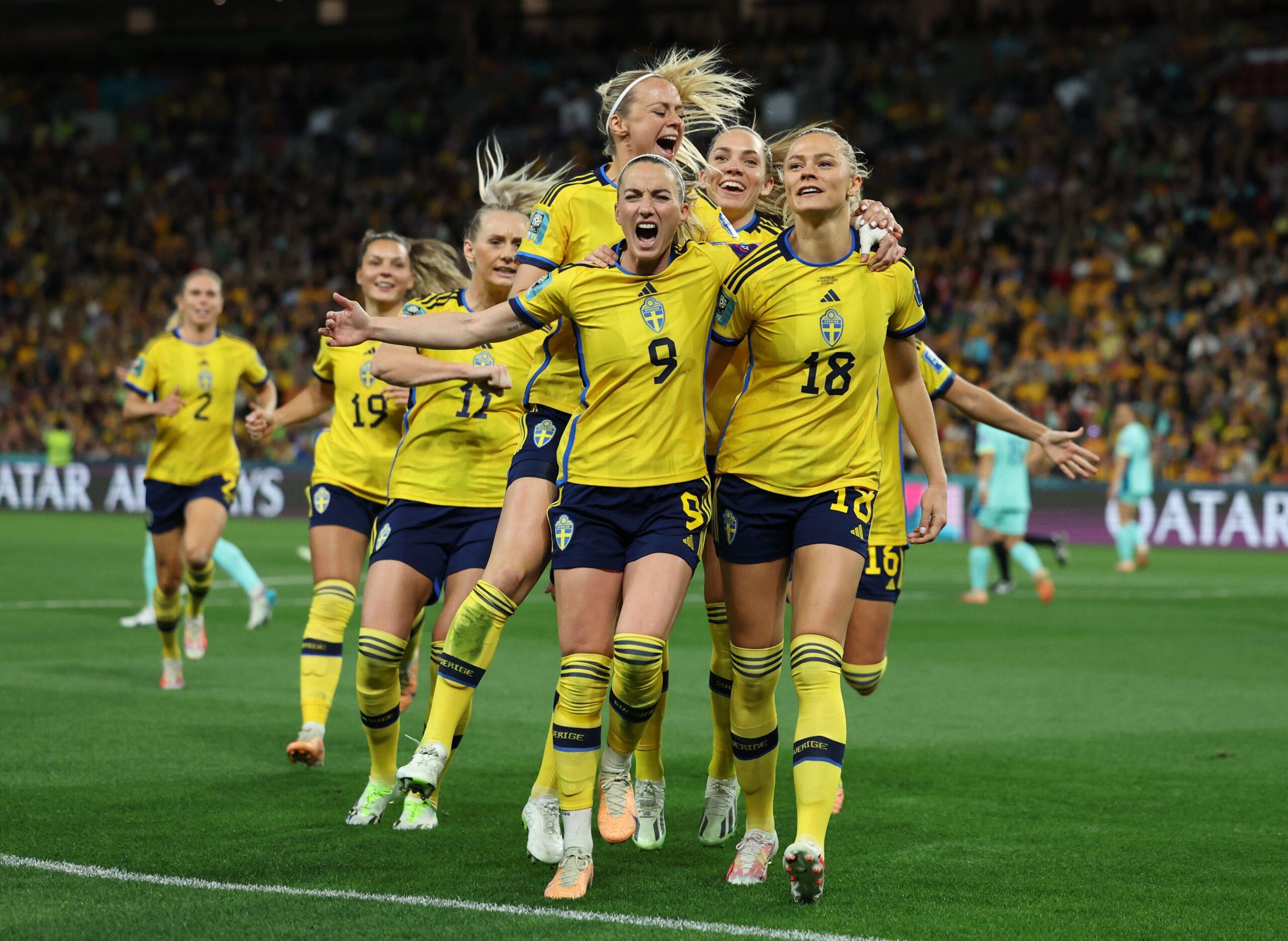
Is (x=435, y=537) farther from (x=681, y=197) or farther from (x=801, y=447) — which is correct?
(x=681, y=197)

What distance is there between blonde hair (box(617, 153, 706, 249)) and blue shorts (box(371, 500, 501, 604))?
1.52m

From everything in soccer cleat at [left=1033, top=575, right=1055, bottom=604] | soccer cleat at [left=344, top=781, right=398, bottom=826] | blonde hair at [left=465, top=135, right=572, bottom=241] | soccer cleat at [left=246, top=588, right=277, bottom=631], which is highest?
blonde hair at [left=465, top=135, right=572, bottom=241]

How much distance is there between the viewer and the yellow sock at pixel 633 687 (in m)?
5.18

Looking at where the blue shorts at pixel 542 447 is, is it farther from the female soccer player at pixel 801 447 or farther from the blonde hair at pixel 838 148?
the blonde hair at pixel 838 148

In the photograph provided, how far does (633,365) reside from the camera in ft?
17.3

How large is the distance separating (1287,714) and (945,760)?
2.70 meters

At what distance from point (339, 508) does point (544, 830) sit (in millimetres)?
2395

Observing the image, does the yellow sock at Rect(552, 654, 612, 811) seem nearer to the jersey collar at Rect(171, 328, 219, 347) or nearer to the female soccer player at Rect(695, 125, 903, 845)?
the female soccer player at Rect(695, 125, 903, 845)

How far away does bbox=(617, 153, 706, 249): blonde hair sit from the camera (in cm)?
532

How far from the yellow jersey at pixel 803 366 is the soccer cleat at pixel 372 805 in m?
1.96

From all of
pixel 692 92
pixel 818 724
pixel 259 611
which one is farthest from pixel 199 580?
Result: pixel 818 724

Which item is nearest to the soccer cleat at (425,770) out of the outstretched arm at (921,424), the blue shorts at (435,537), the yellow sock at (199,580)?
the blue shorts at (435,537)

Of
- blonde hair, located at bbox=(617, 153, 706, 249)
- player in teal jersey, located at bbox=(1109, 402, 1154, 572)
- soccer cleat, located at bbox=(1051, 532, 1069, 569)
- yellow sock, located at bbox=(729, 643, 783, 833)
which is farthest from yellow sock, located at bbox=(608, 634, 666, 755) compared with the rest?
player in teal jersey, located at bbox=(1109, 402, 1154, 572)

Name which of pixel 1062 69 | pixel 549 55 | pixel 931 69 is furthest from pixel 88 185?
pixel 1062 69
